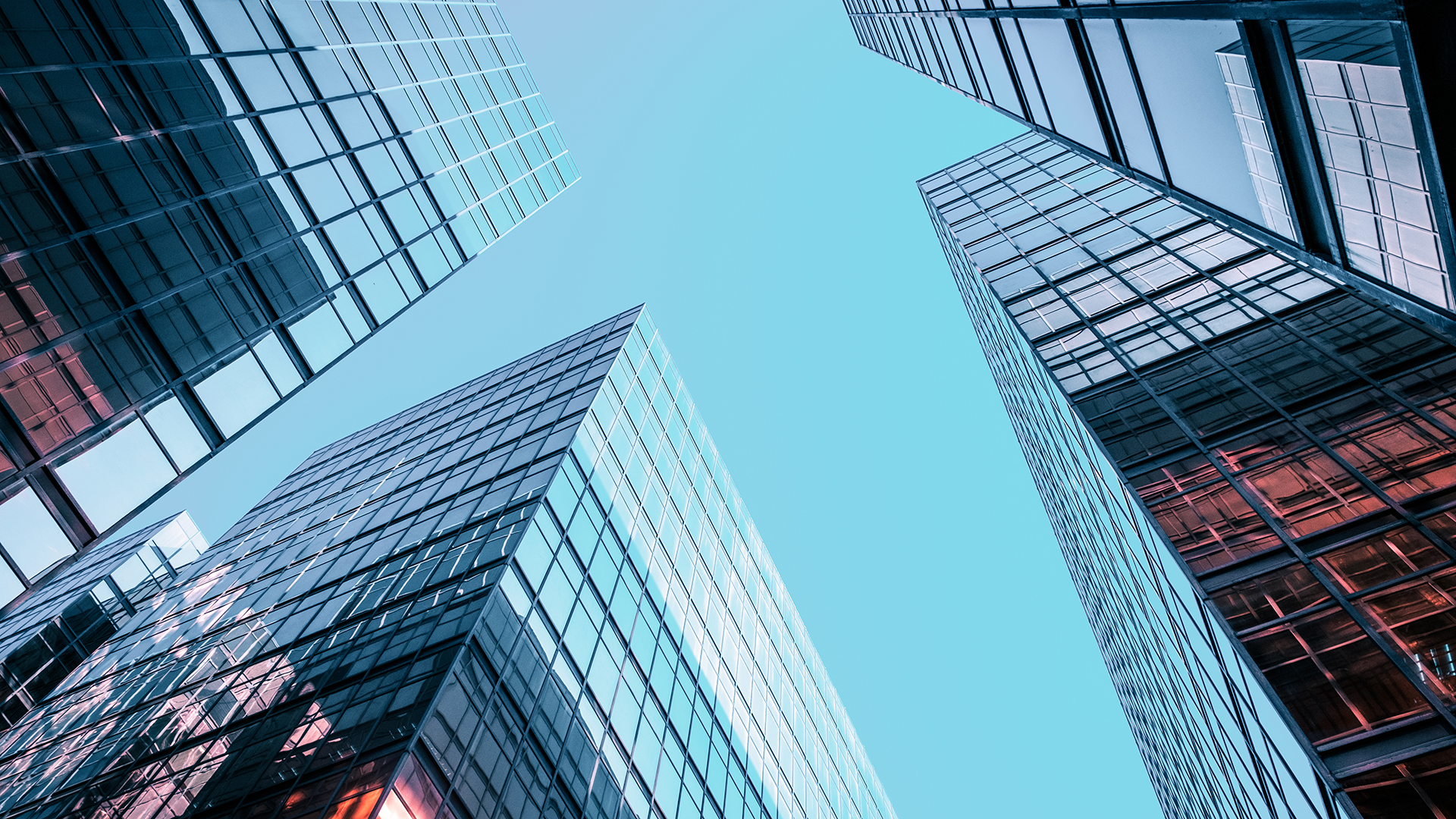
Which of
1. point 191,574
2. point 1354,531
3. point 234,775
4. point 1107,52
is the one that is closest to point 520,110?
point 191,574

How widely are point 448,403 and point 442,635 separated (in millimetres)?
27721

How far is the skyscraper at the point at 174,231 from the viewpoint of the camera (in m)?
12.0

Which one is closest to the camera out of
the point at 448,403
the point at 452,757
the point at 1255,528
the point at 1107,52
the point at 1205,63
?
the point at 1205,63

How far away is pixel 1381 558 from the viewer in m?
11.9

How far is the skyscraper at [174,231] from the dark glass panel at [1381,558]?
67.1 feet

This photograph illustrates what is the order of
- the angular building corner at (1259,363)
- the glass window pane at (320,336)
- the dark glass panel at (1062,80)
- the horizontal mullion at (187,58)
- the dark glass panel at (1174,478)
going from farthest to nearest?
the glass window pane at (320,336)
the dark glass panel at (1174,478)
the horizontal mullion at (187,58)
the dark glass panel at (1062,80)
the angular building corner at (1259,363)

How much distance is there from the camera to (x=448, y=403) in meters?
42.9

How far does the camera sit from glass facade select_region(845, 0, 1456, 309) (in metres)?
5.07

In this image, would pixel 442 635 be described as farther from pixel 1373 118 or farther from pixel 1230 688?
pixel 1373 118

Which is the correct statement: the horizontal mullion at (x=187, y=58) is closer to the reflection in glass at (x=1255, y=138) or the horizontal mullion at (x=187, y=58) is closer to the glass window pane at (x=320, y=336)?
the glass window pane at (x=320, y=336)

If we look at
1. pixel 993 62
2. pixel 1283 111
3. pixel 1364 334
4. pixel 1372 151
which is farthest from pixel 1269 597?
pixel 993 62

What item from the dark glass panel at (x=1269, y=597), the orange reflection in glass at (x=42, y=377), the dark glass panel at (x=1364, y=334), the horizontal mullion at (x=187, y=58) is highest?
the horizontal mullion at (x=187, y=58)

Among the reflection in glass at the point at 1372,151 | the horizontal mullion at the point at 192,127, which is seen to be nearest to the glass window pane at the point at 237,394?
the horizontal mullion at the point at 192,127

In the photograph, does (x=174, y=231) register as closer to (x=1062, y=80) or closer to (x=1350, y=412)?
(x=1062, y=80)
